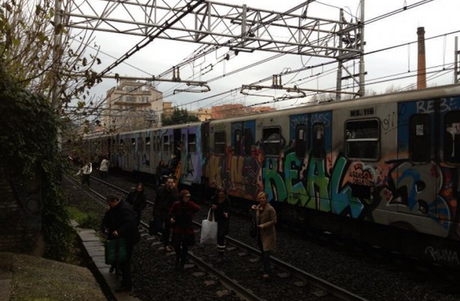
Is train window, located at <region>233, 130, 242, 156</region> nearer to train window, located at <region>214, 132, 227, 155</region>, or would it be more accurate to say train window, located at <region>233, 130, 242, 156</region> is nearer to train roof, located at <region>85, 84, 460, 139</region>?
train window, located at <region>214, 132, 227, 155</region>

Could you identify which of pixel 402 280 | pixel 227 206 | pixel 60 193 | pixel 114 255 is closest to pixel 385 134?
pixel 402 280

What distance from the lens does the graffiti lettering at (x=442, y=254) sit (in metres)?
7.08

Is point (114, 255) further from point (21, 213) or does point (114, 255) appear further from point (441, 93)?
point (441, 93)

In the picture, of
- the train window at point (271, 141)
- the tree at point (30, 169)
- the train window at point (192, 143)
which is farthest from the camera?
the train window at point (192, 143)

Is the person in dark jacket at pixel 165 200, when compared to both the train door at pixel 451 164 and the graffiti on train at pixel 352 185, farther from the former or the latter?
the train door at pixel 451 164

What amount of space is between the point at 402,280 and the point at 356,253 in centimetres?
183

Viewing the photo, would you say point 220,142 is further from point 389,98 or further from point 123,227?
point 123,227

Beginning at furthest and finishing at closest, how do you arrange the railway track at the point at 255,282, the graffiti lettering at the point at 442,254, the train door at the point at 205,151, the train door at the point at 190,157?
the train door at the point at 190,157, the train door at the point at 205,151, the graffiti lettering at the point at 442,254, the railway track at the point at 255,282

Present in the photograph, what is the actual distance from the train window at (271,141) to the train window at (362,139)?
2.70 metres

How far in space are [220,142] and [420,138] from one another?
28.0 ft

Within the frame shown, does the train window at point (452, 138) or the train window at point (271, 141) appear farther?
the train window at point (271, 141)

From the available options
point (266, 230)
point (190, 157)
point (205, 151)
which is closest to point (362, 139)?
point (266, 230)

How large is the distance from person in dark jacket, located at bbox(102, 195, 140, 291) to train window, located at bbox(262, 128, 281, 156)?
5.32 meters

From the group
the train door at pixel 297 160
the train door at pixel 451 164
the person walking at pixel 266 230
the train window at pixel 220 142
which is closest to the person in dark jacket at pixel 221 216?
the person walking at pixel 266 230
